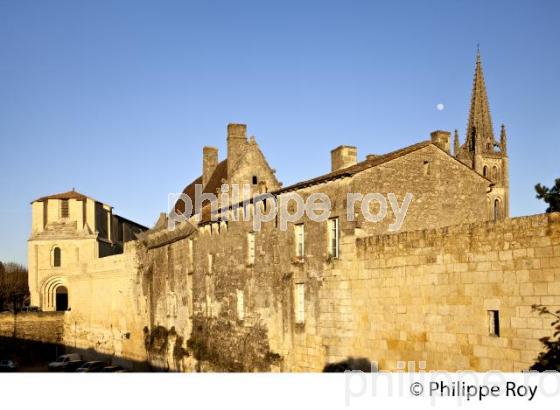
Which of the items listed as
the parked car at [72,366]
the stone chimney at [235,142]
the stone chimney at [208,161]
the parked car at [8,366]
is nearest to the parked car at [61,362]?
the parked car at [72,366]

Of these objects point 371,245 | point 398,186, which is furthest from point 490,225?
point 398,186

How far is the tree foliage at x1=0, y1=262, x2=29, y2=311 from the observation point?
63.9 metres

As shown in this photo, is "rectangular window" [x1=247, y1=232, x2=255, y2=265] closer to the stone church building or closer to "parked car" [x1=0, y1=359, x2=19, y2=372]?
the stone church building

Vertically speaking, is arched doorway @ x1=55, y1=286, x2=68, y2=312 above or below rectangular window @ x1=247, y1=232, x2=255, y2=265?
below

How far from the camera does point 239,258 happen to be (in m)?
24.7

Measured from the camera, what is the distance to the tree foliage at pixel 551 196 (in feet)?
85.8

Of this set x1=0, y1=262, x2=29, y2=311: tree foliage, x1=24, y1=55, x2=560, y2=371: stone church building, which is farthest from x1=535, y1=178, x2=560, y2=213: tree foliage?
x1=0, y1=262, x2=29, y2=311: tree foliage

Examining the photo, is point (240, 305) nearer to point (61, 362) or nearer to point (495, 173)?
point (61, 362)

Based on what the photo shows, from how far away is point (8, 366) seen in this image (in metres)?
42.3

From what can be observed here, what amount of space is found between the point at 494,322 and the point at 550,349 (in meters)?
1.53

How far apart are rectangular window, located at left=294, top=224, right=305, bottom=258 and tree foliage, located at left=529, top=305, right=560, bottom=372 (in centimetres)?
892

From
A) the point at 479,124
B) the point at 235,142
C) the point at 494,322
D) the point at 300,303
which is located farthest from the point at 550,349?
the point at 479,124

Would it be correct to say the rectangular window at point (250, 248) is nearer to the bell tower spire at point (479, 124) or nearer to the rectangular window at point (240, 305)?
the rectangular window at point (240, 305)

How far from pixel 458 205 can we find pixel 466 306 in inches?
266
